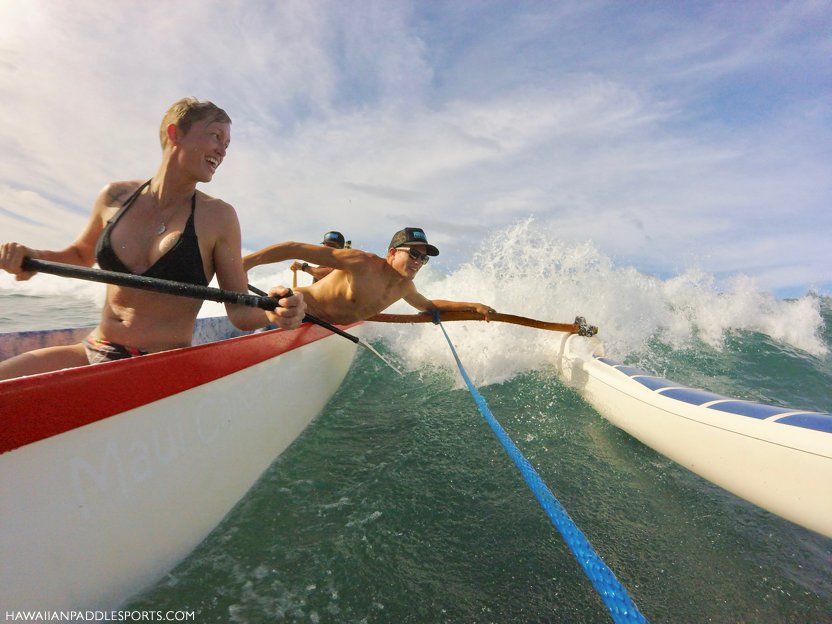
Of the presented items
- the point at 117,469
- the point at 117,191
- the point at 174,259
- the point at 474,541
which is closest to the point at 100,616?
the point at 117,469

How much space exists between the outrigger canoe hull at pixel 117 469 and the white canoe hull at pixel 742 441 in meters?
3.26

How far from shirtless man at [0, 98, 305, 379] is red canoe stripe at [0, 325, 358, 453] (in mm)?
288

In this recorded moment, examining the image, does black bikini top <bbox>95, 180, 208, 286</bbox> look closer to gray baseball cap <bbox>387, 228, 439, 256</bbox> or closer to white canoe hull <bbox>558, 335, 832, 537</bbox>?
gray baseball cap <bbox>387, 228, 439, 256</bbox>

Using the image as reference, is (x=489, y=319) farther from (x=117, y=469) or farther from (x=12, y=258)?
(x=12, y=258)

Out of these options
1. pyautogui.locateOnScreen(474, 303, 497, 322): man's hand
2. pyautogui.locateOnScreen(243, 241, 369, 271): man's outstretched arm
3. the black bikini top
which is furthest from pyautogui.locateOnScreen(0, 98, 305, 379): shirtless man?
pyautogui.locateOnScreen(474, 303, 497, 322): man's hand

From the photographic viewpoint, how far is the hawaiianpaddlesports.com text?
1.10 meters

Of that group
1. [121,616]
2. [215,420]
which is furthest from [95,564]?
[215,420]

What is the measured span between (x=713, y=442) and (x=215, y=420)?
10.9ft

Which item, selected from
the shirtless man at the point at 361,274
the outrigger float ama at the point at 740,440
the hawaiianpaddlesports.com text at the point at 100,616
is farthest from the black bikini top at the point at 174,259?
the outrigger float ama at the point at 740,440

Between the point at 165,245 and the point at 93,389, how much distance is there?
2.63ft

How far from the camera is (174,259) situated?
→ 1.80 metres

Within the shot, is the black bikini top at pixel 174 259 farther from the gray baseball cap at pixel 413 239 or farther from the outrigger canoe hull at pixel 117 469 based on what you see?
the gray baseball cap at pixel 413 239

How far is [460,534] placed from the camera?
7.61 feet

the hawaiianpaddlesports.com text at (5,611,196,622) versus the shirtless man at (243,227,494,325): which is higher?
the shirtless man at (243,227,494,325)
